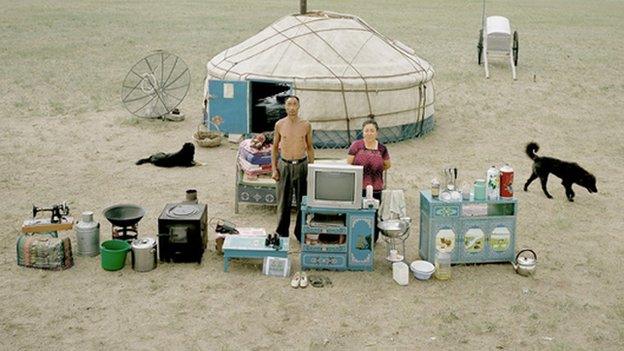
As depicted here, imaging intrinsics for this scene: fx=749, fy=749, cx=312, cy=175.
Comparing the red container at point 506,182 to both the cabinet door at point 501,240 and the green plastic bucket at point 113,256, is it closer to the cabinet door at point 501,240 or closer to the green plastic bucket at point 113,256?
the cabinet door at point 501,240

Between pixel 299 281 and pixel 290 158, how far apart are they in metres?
1.42

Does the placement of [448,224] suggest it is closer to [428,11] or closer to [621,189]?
[621,189]

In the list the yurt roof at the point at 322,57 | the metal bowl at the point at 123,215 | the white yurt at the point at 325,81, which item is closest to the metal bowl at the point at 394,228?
the metal bowl at the point at 123,215

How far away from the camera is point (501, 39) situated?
65.3 ft

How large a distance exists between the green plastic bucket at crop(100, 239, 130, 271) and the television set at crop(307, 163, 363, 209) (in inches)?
77.3

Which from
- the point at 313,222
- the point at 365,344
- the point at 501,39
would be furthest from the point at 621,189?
the point at 501,39

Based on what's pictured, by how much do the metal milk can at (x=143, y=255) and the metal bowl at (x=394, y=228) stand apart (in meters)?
2.34

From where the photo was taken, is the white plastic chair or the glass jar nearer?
the glass jar

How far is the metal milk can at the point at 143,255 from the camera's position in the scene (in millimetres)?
7559

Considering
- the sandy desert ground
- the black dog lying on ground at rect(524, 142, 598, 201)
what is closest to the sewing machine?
the sandy desert ground

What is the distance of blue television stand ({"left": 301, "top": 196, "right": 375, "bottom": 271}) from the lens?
759 centimetres

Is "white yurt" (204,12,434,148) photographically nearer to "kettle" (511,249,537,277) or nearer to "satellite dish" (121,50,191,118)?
"satellite dish" (121,50,191,118)

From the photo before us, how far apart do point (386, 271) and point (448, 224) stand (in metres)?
0.80

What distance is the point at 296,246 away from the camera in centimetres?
838
